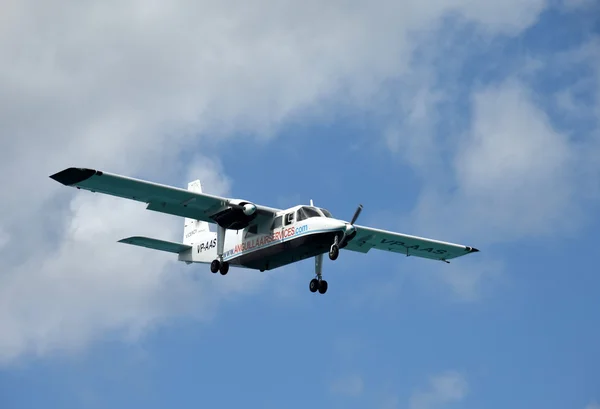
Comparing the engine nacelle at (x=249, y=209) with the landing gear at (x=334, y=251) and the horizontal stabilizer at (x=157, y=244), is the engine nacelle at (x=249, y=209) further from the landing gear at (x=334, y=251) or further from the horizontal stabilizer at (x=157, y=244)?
the horizontal stabilizer at (x=157, y=244)

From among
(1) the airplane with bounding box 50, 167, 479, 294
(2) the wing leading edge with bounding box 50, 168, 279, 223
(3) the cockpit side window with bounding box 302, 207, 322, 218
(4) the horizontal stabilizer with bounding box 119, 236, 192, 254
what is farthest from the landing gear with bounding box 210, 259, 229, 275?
(3) the cockpit side window with bounding box 302, 207, 322, 218

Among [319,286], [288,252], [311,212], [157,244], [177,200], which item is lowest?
[319,286]

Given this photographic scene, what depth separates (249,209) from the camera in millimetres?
47062

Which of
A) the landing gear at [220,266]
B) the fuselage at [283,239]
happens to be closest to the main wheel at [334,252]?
the fuselage at [283,239]

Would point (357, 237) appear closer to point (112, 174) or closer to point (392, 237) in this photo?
point (392, 237)

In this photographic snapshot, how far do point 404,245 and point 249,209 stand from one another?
407 inches

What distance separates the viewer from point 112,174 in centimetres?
4547

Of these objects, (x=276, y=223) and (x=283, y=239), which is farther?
(x=276, y=223)

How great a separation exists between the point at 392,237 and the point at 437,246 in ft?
9.16

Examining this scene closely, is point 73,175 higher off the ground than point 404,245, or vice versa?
point 404,245

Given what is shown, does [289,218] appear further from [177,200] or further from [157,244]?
[157,244]

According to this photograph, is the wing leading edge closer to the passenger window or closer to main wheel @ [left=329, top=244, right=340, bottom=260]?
the passenger window

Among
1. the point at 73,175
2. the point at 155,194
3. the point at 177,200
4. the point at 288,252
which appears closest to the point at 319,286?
the point at 288,252

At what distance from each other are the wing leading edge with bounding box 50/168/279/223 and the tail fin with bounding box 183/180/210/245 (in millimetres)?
2684
